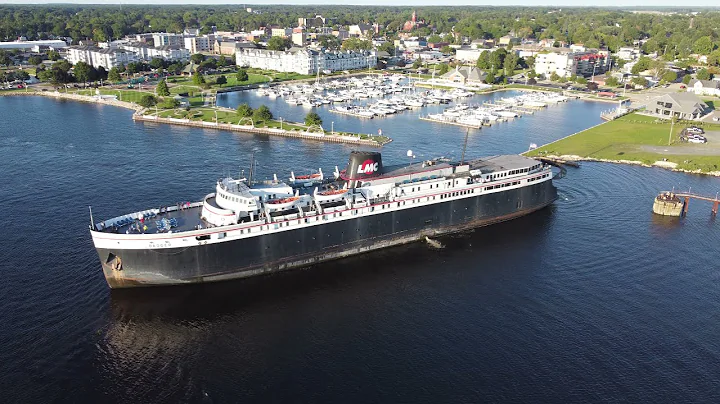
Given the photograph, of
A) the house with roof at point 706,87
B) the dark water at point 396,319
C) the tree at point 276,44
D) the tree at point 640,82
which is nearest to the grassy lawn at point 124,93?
the dark water at point 396,319

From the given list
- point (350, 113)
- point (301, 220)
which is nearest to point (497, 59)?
point (350, 113)

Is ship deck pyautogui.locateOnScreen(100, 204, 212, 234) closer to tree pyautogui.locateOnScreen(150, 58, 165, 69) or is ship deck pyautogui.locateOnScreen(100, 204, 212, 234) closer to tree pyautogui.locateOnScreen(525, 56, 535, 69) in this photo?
tree pyautogui.locateOnScreen(150, 58, 165, 69)

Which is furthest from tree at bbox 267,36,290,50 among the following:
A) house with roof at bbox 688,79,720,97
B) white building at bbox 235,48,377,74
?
house with roof at bbox 688,79,720,97

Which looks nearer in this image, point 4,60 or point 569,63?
point 569,63

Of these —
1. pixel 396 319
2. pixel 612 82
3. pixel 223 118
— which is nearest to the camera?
pixel 396 319

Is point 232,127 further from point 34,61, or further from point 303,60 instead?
point 34,61

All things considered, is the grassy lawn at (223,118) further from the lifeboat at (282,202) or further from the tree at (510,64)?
the tree at (510,64)
